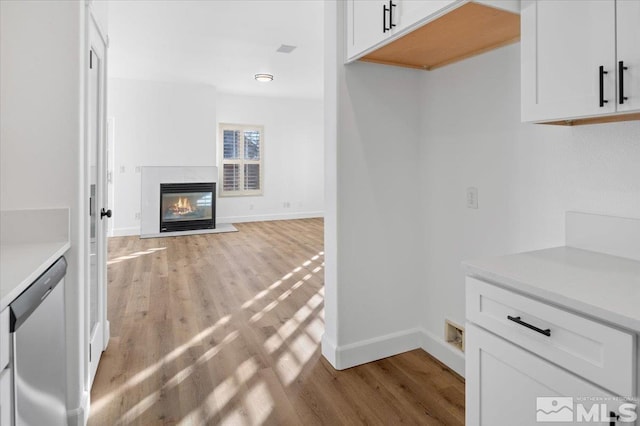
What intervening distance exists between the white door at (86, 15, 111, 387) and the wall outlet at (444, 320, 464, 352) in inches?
79.4

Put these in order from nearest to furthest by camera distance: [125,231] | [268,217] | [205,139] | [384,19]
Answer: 1. [384,19]
2. [125,231]
3. [205,139]
4. [268,217]

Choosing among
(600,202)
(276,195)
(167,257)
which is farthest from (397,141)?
(276,195)

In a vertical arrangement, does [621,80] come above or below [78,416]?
above

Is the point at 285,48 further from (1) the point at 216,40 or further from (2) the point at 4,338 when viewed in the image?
(2) the point at 4,338

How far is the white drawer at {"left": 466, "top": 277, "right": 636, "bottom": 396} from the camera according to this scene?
916mm

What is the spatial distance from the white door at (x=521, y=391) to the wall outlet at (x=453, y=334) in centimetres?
90

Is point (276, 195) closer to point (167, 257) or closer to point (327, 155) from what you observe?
point (167, 257)

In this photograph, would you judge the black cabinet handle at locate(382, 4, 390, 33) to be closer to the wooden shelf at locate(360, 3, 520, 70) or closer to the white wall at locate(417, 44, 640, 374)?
the wooden shelf at locate(360, 3, 520, 70)

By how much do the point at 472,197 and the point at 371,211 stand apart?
0.58 metres

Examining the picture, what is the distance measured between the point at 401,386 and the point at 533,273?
122 centimetres

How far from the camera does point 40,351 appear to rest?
1295 millimetres

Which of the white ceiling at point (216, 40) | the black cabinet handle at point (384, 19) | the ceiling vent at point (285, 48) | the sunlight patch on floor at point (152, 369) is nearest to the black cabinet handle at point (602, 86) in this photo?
the black cabinet handle at point (384, 19)

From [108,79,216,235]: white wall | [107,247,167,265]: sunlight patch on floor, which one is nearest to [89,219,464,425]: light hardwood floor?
[107,247,167,265]: sunlight patch on floor

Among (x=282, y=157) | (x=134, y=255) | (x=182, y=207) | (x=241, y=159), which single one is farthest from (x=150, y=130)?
(x=282, y=157)
